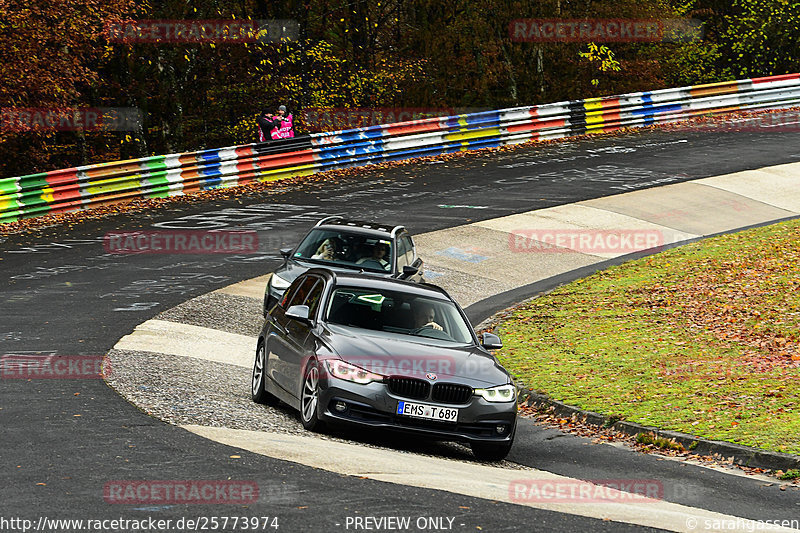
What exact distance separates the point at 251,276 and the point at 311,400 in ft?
33.1

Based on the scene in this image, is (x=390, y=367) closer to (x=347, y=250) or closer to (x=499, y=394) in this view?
(x=499, y=394)

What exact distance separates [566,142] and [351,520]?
28.9 meters

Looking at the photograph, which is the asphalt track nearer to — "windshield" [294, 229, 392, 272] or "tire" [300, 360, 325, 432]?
"tire" [300, 360, 325, 432]

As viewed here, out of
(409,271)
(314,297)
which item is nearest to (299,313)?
(314,297)

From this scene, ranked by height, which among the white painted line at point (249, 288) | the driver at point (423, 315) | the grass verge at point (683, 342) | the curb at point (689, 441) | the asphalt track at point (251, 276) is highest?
the driver at point (423, 315)

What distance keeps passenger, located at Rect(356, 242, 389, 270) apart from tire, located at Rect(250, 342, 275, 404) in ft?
14.4

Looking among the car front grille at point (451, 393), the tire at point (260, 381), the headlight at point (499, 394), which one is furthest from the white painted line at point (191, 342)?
the headlight at point (499, 394)

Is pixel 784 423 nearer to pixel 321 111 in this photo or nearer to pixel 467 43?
pixel 321 111

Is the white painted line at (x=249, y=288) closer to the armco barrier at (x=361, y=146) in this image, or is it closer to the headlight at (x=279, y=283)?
the headlight at (x=279, y=283)

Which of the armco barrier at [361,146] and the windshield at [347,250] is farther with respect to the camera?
the armco barrier at [361,146]

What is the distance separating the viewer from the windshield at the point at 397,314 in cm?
1087

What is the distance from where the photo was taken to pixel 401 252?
53.9 ft

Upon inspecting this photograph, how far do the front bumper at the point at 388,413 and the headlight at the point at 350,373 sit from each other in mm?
47

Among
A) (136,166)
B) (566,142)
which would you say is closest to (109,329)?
(136,166)
